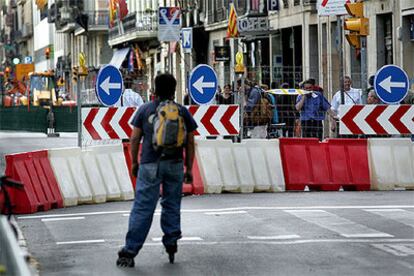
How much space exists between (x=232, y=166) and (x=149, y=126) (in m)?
8.59

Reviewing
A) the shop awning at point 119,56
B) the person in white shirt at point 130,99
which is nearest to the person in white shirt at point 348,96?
the person in white shirt at point 130,99

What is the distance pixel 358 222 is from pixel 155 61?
61715 mm

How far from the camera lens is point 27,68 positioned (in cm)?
10169

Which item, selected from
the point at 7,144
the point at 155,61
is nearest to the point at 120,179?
the point at 7,144

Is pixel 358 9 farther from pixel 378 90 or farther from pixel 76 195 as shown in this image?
pixel 76 195

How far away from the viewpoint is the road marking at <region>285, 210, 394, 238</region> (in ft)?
49.2

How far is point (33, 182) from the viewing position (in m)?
18.8

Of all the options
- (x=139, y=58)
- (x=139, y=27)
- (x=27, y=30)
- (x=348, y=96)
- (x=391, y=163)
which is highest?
(x=27, y=30)

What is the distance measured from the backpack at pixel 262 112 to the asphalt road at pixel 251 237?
8.74 m

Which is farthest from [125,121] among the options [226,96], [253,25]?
[253,25]

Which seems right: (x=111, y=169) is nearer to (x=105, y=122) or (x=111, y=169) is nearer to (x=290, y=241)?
(x=105, y=122)

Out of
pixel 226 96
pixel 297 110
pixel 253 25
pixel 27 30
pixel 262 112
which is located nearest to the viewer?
pixel 297 110

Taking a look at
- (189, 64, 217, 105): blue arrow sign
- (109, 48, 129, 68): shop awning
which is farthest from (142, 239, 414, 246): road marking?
(109, 48, 129, 68): shop awning

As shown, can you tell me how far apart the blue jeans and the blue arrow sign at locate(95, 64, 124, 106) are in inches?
533
